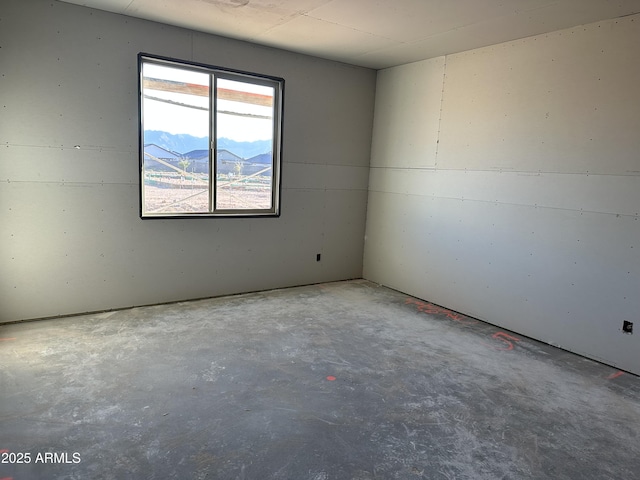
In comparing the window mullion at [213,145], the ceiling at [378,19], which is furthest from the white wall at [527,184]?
the window mullion at [213,145]

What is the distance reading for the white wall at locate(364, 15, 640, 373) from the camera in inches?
128

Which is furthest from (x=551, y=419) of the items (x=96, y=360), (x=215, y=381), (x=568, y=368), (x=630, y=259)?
(x=96, y=360)

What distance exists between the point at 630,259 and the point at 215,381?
10.5ft

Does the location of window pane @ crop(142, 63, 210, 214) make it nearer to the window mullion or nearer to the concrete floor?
the window mullion

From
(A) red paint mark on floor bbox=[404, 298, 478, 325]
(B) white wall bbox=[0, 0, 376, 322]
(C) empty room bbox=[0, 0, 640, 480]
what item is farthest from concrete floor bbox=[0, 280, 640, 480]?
(B) white wall bbox=[0, 0, 376, 322]

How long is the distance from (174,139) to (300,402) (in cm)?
288

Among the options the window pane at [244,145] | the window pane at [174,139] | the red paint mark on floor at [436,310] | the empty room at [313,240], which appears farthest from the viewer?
the window pane at [244,145]

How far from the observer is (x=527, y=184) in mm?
3850

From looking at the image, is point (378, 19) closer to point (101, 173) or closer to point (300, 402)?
point (101, 173)

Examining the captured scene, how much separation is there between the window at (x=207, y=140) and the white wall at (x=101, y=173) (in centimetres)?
12

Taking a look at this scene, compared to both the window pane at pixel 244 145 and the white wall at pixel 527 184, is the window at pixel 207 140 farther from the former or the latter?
the white wall at pixel 527 184

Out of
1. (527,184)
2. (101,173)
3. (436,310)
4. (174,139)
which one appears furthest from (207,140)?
(527,184)

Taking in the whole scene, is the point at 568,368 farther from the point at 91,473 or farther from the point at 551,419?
the point at 91,473

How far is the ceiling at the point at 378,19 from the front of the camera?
10.3 feet
